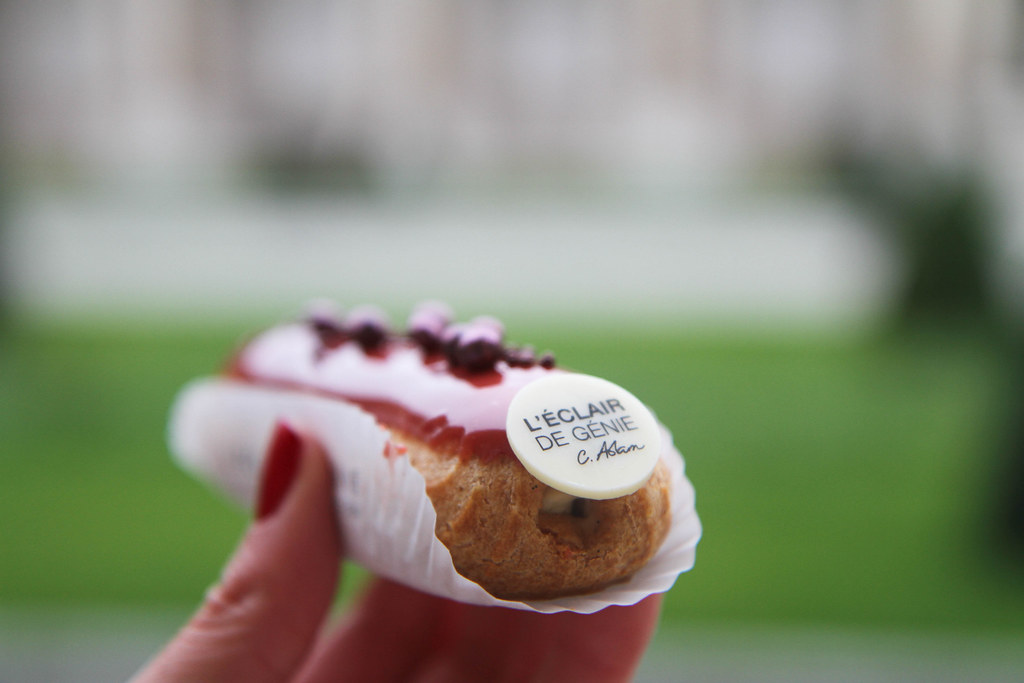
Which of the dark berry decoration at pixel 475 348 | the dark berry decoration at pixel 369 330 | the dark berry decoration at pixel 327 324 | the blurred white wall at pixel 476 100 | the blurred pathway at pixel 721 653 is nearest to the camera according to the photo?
the dark berry decoration at pixel 475 348

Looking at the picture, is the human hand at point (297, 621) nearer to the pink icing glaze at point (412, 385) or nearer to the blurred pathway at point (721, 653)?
the pink icing glaze at point (412, 385)

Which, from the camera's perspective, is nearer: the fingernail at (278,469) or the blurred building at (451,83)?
the fingernail at (278,469)

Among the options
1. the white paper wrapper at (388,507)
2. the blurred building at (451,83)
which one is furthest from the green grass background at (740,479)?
the blurred building at (451,83)

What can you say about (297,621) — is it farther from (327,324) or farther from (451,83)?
(451,83)

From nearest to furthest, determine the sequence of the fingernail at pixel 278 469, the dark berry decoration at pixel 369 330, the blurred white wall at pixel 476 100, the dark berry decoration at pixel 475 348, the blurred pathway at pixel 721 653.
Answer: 1. the dark berry decoration at pixel 475 348
2. the fingernail at pixel 278 469
3. the dark berry decoration at pixel 369 330
4. the blurred pathway at pixel 721 653
5. the blurred white wall at pixel 476 100

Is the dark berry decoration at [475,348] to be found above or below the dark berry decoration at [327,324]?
above

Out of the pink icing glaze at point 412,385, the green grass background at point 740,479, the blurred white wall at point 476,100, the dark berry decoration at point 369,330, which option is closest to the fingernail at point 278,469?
the pink icing glaze at point 412,385

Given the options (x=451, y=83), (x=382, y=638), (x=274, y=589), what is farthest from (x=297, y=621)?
(x=451, y=83)

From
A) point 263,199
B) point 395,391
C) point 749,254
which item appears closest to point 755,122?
point 749,254
